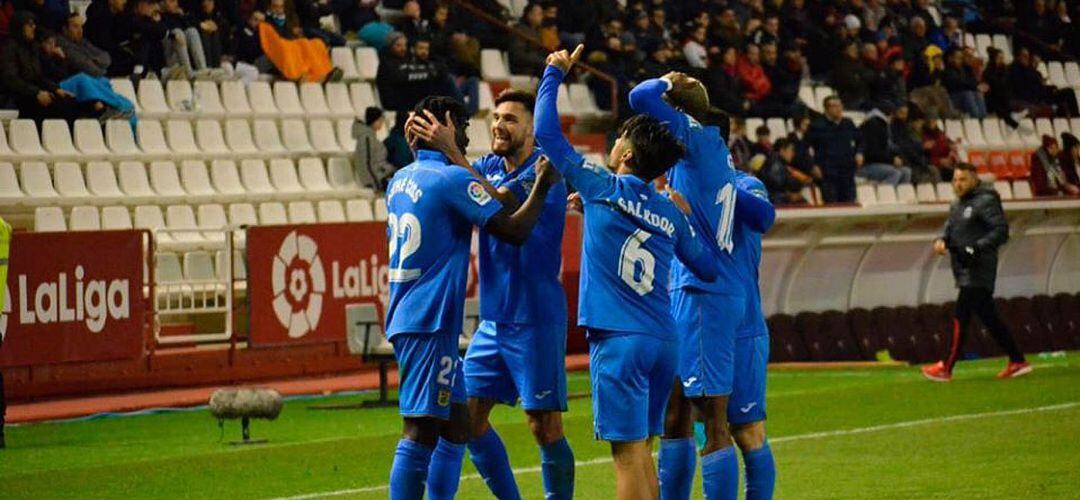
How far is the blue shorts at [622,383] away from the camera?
7.84 m

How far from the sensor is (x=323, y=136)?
22.7 m

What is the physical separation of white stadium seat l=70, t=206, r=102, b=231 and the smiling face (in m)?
11.0

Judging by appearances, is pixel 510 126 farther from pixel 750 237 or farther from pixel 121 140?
pixel 121 140

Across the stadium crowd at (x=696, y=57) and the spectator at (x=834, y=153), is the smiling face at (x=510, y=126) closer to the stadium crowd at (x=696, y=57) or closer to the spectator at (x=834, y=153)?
the stadium crowd at (x=696, y=57)

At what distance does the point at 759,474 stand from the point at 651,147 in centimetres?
171

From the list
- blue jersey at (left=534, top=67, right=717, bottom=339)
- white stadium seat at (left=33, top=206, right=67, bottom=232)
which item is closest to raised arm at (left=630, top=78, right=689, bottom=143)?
blue jersey at (left=534, top=67, right=717, bottom=339)

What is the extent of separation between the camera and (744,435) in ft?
28.6

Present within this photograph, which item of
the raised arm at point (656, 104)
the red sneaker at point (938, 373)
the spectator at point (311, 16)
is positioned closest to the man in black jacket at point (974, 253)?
the red sneaker at point (938, 373)

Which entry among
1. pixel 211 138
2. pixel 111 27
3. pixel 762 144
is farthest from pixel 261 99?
pixel 762 144

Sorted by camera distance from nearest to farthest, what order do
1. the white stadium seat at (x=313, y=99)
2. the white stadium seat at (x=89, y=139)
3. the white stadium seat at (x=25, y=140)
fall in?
the white stadium seat at (x=25, y=140)
the white stadium seat at (x=89, y=139)
the white stadium seat at (x=313, y=99)

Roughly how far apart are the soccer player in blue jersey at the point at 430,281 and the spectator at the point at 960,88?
2485cm

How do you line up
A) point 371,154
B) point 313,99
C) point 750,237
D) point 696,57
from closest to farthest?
point 750,237, point 371,154, point 313,99, point 696,57

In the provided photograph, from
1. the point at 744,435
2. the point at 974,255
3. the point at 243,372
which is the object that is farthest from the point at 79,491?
the point at 974,255

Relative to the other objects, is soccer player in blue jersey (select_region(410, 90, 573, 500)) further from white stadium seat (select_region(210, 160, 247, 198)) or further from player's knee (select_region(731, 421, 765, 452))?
white stadium seat (select_region(210, 160, 247, 198))
